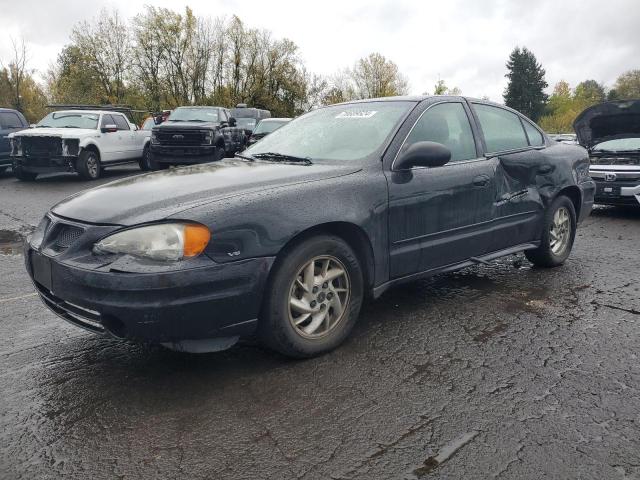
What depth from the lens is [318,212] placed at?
3.15 metres

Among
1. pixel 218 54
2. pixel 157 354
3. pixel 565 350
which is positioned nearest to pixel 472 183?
pixel 565 350

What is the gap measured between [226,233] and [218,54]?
43.1 m

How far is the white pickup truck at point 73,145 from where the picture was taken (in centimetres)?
1316

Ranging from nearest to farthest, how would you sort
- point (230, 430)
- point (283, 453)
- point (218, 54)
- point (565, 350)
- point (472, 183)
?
point (283, 453), point (230, 430), point (565, 350), point (472, 183), point (218, 54)

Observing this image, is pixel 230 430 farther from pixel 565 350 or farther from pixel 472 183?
pixel 472 183

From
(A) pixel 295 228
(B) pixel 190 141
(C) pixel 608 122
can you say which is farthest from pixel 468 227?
(B) pixel 190 141

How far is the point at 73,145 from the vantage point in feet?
43.6

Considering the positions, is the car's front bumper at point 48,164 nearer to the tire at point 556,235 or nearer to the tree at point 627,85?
the tire at point 556,235

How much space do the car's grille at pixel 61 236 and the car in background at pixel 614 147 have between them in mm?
8385

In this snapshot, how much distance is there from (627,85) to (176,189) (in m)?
84.8

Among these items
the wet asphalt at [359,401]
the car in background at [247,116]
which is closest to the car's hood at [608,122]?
the wet asphalt at [359,401]

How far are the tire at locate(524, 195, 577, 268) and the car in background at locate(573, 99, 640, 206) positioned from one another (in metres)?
4.17

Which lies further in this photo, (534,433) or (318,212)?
(318,212)

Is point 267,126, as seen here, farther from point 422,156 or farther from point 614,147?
point 422,156
